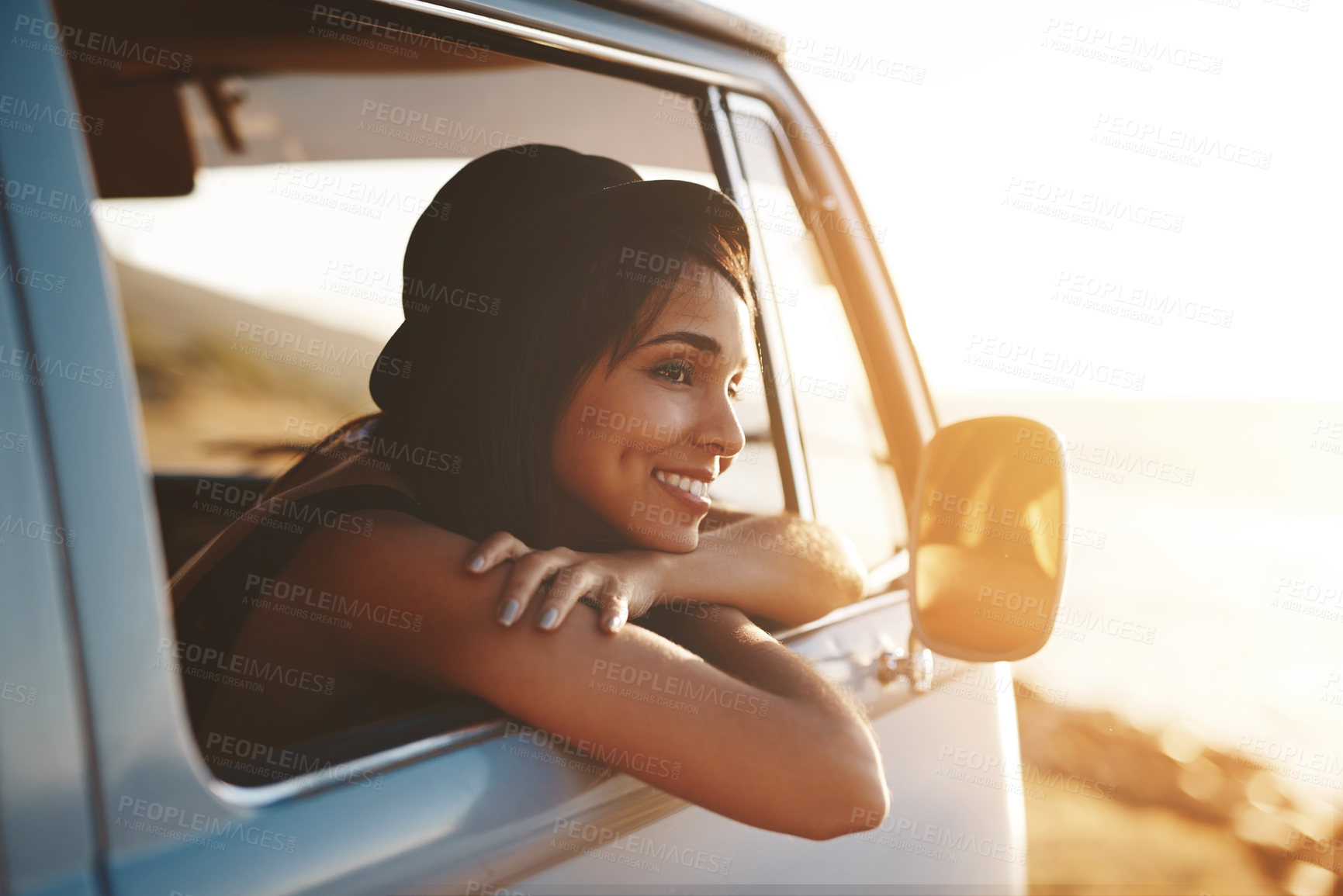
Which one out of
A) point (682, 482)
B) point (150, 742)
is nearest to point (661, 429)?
point (682, 482)

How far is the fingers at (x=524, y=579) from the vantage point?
3.79 ft

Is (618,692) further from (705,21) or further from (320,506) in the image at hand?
(705,21)

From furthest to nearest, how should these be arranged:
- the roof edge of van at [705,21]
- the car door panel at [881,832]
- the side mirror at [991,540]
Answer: the roof edge of van at [705,21] → the side mirror at [991,540] → the car door panel at [881,832]

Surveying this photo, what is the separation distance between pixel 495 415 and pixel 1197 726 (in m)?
9.31

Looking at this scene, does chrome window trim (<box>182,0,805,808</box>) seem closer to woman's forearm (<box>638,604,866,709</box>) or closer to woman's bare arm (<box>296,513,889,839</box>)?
woman's bare arm (<box>296,513,889,839</box>)

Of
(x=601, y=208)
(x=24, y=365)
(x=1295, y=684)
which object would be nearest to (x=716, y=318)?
(x=601, y=208)

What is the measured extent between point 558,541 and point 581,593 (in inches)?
20.4

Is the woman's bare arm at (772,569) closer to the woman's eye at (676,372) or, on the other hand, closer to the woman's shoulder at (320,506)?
the woman's eye at (676,372)

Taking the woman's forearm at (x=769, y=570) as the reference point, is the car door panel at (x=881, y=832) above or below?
below

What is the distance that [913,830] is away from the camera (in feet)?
5.59

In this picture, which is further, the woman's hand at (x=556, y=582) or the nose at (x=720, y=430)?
the nose at (x=720, y=430)

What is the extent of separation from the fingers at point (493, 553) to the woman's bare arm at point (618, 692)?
12 mm

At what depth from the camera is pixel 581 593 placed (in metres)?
1.25

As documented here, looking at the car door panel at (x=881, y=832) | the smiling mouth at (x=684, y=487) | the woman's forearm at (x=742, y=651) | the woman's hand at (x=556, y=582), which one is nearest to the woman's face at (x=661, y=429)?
the smiling mouth at (x=684, y=487)
